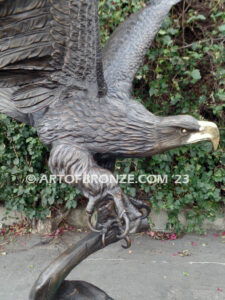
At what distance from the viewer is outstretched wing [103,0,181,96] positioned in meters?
1.34

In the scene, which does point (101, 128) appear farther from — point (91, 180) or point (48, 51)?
point (48, 51)

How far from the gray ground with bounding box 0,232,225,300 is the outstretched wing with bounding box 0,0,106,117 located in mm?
1350

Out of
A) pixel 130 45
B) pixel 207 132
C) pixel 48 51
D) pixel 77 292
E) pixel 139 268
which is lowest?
pixel 139 268

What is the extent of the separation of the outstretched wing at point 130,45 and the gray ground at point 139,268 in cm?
135

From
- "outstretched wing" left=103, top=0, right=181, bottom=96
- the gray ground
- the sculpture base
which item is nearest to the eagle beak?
"outstretched wing" left=103, top=0, right=181, bottom=96

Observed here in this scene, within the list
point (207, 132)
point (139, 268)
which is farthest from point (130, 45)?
point (139, 268)

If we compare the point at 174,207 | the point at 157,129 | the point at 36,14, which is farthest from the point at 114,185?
the point at 174,207

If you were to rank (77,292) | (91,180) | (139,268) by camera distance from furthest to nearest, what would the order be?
(139,268) < (77,292) < (91,180)

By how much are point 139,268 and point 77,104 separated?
148 centimetres

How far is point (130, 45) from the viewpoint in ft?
4.67

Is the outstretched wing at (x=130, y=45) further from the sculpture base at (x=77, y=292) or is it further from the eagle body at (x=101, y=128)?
the sculpture base at (x=77, y=292)

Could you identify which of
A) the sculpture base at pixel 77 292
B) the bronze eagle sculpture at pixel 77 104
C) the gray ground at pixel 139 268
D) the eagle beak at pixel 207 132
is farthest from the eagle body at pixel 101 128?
the gray ground at pixel 139 268

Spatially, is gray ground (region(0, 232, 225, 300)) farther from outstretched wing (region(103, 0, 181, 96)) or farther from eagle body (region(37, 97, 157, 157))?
outstretched wing (region(103, 0, 181, 96))

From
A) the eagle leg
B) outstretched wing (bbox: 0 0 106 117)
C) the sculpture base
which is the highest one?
outstretched wing (bbox: 0 0 106 117)
